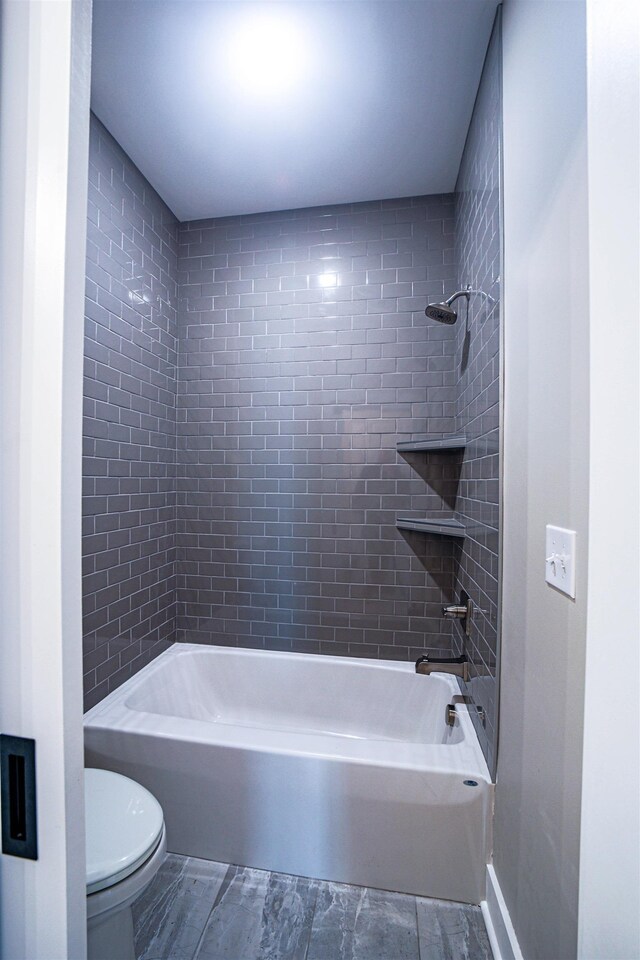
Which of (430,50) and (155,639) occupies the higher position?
(430,50)

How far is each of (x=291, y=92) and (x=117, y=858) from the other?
8.44ft

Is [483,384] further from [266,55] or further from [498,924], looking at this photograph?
[498,924]

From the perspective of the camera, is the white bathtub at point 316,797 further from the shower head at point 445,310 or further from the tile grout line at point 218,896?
the shower head at point 445,310

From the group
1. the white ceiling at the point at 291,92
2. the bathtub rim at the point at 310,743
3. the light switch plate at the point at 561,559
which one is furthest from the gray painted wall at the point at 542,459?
the white ceiling at the point at 291,92

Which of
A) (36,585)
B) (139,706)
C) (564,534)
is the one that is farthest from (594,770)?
(139,706)

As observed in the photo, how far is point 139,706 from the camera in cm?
199

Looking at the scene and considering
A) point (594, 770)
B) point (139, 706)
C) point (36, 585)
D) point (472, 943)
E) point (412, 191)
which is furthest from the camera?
point (412, 191)

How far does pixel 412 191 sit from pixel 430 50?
2.42ft

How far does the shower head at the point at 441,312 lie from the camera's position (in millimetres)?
1839

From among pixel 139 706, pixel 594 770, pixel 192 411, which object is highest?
pixel 192 411

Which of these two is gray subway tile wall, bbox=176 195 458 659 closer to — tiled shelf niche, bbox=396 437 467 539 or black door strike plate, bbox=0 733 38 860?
tiled shelf niche, bbox=396 437 467 539

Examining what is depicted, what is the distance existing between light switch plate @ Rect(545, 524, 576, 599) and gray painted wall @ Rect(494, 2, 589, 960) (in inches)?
0.8

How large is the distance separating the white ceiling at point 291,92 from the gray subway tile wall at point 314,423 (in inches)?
10.9

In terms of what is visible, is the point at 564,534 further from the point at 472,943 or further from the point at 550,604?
the point at 472,943
